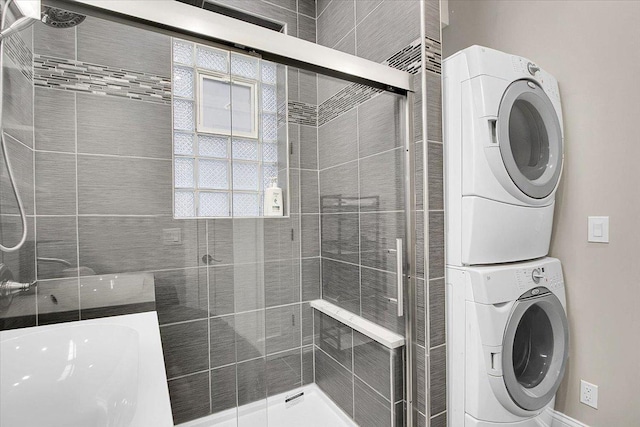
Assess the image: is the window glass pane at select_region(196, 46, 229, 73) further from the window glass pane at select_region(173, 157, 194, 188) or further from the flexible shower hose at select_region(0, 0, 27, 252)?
the flexible shower hose at select_region(0, 0, 27, 252)

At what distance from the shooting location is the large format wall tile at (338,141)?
1.33 metres

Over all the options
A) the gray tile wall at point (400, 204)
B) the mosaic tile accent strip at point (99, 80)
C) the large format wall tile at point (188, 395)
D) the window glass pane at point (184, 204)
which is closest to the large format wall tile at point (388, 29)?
the gray tile wall at point (400, 204)

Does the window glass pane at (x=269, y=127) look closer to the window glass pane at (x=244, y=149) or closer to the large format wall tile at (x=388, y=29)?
the window glass pane at (x=244, y=149)

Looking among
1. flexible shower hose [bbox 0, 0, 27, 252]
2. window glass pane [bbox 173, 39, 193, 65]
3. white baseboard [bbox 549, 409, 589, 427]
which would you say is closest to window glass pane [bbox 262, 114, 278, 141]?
window glass pane [bbox 173, 39, 193, 65]

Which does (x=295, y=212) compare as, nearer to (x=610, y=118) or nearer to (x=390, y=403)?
(x=390, y=403)

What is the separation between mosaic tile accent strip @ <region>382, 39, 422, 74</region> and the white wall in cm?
82

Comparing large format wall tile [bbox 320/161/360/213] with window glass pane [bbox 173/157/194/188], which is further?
large format wall tile [bbox 320/161/360/213]

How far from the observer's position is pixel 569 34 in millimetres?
1622

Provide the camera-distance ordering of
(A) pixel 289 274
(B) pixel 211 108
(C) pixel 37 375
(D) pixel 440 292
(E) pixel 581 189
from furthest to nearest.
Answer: (E) pixel 581 189 → (D) pixel 440 292 → (A) pixel 289 274 → (B) pixel 211 108 → (C) pixel 37 375

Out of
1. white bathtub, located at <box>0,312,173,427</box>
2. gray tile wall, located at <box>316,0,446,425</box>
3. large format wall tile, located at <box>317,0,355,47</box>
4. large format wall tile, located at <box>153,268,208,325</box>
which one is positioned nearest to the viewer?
white bathtub, located at <box>0,312,173,427</box>

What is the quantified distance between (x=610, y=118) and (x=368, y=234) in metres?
1.25

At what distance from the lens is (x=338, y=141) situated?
4.53ft

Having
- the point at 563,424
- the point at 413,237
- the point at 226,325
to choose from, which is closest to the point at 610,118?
the point at 413,237

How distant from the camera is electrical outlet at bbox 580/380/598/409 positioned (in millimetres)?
1524
